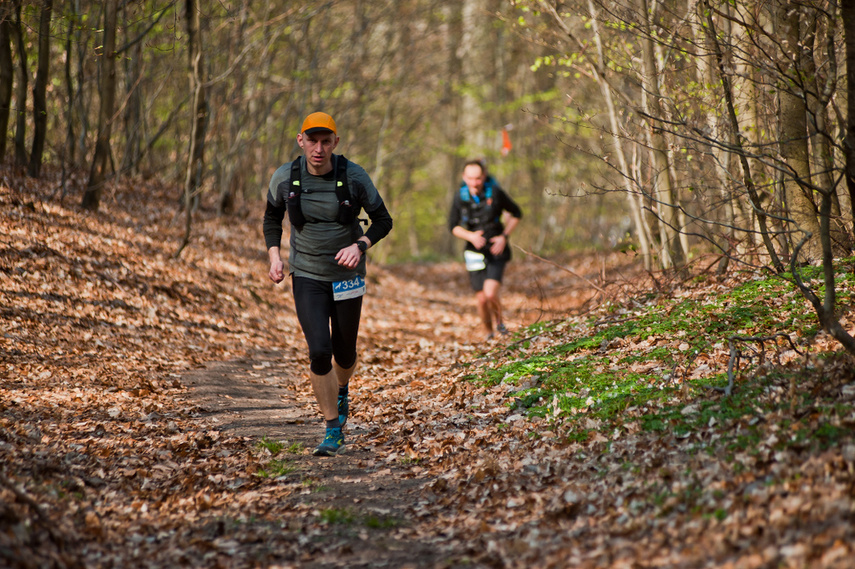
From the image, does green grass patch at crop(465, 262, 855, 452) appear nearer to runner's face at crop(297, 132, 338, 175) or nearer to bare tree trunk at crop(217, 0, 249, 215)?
runner's face at crop(297, 132, 338, 175)

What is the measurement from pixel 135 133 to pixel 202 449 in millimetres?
12732

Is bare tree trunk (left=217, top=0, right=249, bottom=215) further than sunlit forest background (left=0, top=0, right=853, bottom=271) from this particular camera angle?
Yes

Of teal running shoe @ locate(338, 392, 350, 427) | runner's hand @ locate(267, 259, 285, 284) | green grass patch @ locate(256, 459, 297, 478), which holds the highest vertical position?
runner's hand @ locate(267, 259, 285, 284)

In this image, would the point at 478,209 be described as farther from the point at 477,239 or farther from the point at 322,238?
the point at 322,238

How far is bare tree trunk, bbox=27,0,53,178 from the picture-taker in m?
10.7

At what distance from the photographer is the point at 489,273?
10.1 m

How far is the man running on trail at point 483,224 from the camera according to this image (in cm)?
1001

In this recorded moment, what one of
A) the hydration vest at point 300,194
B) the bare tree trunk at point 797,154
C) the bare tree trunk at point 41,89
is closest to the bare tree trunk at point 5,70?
the bare tree trunk at point 41,89

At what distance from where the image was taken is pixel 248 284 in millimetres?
13203

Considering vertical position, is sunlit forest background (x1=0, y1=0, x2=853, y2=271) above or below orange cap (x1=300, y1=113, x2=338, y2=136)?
above

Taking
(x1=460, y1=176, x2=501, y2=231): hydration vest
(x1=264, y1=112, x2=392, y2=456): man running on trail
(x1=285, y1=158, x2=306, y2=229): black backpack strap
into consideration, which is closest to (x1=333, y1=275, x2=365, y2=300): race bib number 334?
(x1=264, y1=112, x2=392, y2=456): man running on trail

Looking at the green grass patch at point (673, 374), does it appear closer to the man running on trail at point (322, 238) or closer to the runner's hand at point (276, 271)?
the man running on trail at point (322, 238)

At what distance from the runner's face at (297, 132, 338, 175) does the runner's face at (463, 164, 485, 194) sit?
450 centimetres

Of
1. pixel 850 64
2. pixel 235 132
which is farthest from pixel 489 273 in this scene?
pixel 235 132
